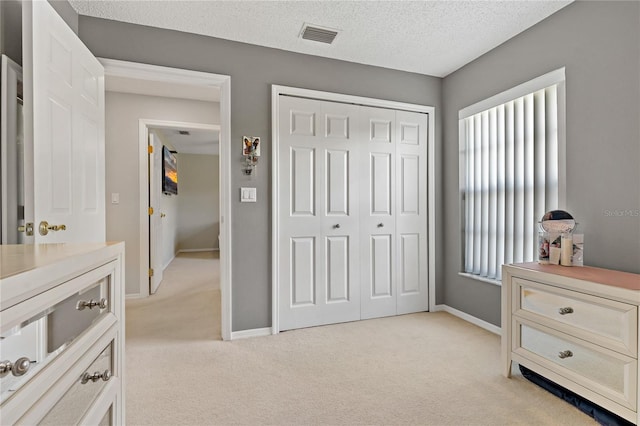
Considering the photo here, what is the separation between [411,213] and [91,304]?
2885 mm

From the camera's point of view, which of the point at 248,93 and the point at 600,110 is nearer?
the point at 600,110

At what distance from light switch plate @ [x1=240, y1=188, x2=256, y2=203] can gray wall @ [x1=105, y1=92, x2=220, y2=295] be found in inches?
72.9

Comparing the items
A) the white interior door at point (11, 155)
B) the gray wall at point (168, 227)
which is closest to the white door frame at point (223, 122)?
the white interior door at point (11, 155)

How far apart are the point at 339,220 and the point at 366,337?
102 centimetres

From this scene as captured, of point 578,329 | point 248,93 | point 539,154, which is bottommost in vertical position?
point 578,329

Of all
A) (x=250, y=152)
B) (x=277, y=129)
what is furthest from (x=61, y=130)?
(x=277, y=129)

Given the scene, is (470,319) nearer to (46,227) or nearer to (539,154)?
(539,154)

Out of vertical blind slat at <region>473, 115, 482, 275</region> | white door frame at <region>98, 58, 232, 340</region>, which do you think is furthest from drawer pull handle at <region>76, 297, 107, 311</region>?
vertical blind slat at <region>473, 115, 482, 275</region>

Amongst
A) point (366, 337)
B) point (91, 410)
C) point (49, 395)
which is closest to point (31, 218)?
point (91, 410)

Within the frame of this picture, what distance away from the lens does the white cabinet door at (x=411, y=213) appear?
3.25 metres

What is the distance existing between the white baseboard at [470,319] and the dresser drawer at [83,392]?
109 inches

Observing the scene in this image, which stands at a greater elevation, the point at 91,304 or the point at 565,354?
the point at 91,304

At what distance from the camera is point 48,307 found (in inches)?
25.0

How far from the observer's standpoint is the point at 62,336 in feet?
2.33
